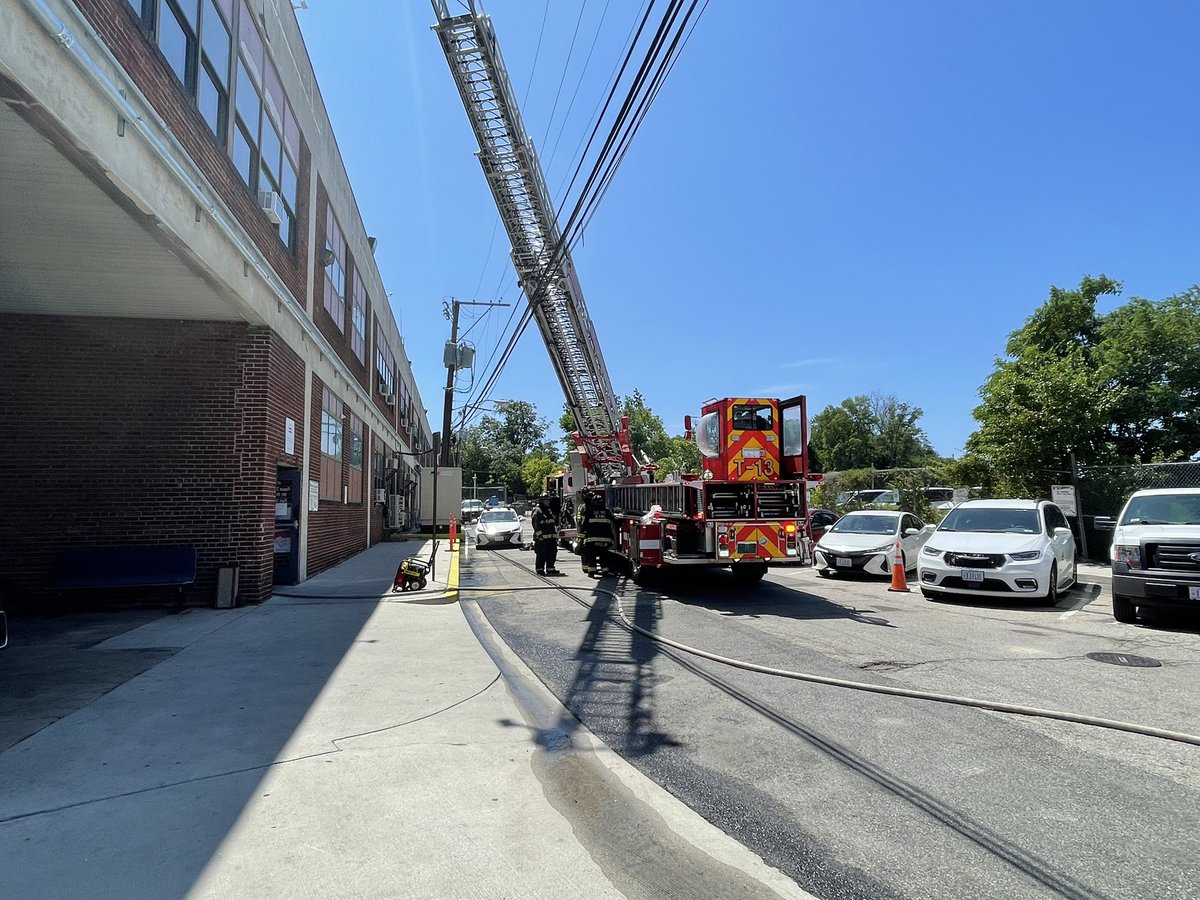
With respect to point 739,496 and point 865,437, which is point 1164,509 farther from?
point 865,437

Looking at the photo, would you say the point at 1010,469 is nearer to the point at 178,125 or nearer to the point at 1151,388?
the point at 1151,388

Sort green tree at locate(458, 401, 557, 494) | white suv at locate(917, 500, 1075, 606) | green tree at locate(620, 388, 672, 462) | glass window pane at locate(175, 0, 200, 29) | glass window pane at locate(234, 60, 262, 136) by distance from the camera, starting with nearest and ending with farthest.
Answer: glass window pane at locate(175, 0, 200, 29), glass window pane at locate(234, 60, 262, 136), white suv at locate(917, 500, 1075, 606), green tree at locate(620, 388, 672, 462), green tree at locate(458, 401, 557, 494)

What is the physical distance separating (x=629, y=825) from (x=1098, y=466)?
1713 cm

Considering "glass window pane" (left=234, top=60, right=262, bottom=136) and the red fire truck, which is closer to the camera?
"glass window pane" (left=234, top=60, right=262, bottom=136)

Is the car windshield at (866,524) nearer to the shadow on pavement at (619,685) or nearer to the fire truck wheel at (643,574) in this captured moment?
the fire truck wheel at (643,574)

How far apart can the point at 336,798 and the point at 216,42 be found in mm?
8905

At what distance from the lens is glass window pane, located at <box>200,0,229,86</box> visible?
8.14 m

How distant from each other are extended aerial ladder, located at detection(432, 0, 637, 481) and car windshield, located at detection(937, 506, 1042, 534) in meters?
7.46

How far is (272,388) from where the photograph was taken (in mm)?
10000

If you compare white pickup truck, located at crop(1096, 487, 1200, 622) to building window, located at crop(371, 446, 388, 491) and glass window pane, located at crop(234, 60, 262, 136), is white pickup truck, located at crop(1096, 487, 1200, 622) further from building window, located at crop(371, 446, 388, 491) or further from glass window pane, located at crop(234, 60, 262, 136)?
building window, located at crop(371, 446, 388, 491)

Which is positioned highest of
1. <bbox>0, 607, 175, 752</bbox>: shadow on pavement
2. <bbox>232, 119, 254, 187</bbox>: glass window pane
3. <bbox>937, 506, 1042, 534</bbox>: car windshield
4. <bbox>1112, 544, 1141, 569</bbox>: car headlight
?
<bbox>232, 119, 254, 187</bbox>: glass window pane

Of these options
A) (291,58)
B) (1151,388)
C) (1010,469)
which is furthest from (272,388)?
(1151,388)

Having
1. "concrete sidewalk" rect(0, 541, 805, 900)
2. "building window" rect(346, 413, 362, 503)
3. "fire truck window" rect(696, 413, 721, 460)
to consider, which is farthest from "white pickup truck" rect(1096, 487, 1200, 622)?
"building window" rect(346, 413, 362, 503)

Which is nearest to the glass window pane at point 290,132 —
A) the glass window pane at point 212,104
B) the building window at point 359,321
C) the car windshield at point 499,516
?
the glass window pane at point 212,104
